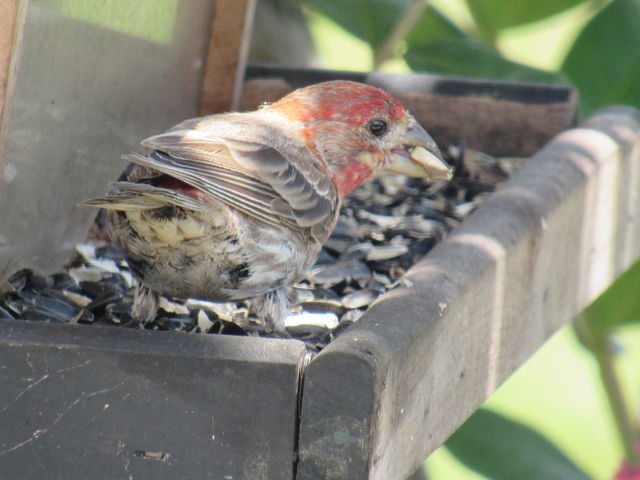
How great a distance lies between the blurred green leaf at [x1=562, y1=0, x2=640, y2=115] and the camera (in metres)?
3.91

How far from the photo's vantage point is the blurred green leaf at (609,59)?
154 inches

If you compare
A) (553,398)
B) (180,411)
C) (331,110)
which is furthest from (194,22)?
(553,398)

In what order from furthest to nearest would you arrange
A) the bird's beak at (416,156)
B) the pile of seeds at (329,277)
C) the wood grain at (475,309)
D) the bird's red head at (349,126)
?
the bird's beak at (416,156) < the bird's red head at (349,126) < the pile of seeds at (329,277) < the wood grain at (475,309)

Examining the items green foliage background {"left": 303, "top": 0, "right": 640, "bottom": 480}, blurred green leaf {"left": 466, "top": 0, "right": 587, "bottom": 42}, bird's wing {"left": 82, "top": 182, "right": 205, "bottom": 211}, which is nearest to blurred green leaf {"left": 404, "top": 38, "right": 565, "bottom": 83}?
green foliage background {"left": 303, "top": 0, "right": 640, "bottom": 480}

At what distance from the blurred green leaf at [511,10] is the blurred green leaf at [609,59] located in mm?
144

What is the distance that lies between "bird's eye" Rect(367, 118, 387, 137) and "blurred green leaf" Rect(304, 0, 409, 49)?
1.11 meters

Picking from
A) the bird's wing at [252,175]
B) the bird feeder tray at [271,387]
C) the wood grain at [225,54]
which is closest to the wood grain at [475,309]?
the bird feeder tray at [271,387]

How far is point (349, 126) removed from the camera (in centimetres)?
292

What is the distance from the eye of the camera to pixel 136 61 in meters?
2.97

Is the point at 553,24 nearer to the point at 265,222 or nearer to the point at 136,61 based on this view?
the point at 136,61

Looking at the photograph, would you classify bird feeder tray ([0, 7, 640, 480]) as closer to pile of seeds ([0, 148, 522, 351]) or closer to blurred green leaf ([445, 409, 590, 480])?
pile of seeds ([0, 148, 522, 351])

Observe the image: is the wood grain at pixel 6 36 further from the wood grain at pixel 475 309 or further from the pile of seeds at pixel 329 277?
the wood grain at pixel 475 309

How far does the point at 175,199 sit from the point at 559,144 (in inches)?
61.3

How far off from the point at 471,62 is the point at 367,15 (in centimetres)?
41
